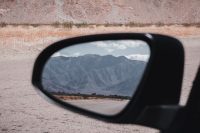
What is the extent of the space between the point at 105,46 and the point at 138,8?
137 feet

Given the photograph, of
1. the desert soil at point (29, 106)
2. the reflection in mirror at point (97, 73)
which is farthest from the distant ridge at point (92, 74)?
the desert soil at point (29, 106)

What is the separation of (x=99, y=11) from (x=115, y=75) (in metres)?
40.5

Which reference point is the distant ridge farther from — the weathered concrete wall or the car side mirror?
the weathered concrete wall

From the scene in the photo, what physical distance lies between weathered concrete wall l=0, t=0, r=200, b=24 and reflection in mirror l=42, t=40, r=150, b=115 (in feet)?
120

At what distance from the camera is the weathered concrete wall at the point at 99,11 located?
3934cm

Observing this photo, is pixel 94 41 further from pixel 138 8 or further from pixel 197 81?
pixel 138 8

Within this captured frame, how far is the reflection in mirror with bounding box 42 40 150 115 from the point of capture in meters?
1.70

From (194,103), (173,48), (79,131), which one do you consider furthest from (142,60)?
(79,131)

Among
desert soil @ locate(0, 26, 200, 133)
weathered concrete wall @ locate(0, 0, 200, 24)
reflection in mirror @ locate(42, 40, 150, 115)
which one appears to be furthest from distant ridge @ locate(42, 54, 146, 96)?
weathered concrete wall @ locate(0, 0, 200, 24)

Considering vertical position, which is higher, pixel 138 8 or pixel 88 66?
pixel 88 66

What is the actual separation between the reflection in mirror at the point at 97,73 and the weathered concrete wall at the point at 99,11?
36.6 metres

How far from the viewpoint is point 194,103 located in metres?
1.44

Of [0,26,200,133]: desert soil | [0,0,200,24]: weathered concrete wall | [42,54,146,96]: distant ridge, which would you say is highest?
[42,54,146,96]: distant ridge

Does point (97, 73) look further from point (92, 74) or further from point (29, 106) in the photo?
point (29, 106)
